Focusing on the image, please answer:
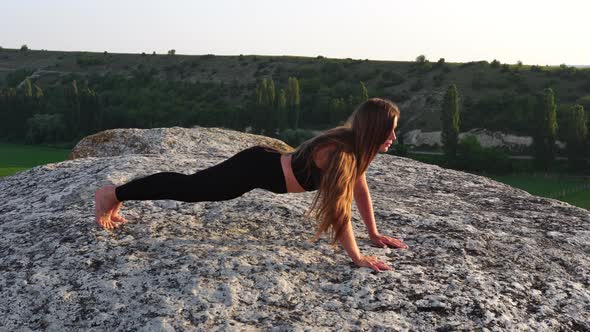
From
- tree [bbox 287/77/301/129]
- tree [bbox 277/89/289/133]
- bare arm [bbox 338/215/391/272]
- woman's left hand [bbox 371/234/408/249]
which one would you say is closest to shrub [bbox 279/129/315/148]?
tree [bbox 277/89/289/133]

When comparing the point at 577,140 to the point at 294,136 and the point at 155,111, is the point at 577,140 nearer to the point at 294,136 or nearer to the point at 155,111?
the point at 294,136

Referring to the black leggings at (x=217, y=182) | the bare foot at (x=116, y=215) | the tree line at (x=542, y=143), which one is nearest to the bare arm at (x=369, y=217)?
the black leggings at (x=217, y=182)

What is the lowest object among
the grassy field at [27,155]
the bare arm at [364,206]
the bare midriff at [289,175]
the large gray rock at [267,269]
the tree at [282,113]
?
the grassy field at [27,155]

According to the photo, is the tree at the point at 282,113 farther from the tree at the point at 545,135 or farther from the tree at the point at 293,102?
the tree at the point at 545,135

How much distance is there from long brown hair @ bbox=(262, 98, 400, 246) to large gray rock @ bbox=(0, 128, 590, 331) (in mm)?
378

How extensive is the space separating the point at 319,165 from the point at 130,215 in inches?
74.8

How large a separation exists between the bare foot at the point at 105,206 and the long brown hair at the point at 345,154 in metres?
1.65

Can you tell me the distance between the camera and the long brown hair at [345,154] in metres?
4.48

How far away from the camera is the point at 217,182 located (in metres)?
4.87

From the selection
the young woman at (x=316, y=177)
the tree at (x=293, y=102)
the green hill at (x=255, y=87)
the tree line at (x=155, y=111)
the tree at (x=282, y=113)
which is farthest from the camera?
the green hill at (x=255, y=87)

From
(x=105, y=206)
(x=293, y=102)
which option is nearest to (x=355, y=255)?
(x=105, y=206)

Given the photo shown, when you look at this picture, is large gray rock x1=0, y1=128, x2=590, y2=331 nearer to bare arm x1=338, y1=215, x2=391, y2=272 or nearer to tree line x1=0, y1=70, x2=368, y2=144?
bare arm x1=338, y1=215, x2=391, y2=272

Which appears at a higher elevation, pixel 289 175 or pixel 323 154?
pixel 323 154

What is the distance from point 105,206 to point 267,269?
5.15ft
